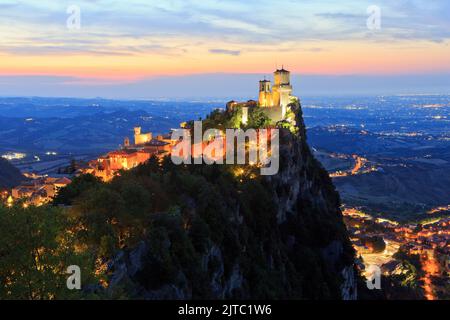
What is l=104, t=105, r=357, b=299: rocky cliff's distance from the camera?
1124 inches

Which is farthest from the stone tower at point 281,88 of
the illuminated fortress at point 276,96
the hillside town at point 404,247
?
the hillside town at point 404,247

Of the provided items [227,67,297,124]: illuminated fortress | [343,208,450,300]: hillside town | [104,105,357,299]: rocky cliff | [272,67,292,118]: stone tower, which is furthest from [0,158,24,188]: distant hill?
[343,208,450,300]: hillside town

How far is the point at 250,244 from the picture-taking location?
4644 centimetres

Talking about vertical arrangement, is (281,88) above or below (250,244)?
above

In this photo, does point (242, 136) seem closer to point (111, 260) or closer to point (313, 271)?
point (313, 271)

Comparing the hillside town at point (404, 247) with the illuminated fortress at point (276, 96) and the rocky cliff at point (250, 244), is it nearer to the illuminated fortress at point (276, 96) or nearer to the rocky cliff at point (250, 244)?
the rocky cliff at point (250, 244)

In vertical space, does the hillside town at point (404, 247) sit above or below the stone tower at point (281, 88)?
below

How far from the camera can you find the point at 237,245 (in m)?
41.6

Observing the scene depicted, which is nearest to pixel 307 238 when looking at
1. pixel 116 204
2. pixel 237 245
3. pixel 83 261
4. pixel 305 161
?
pixel 305 161

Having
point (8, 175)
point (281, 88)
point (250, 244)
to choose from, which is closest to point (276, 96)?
point (281, 88)

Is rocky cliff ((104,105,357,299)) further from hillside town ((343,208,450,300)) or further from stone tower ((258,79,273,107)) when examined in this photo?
hillside town ((343,208,450,300))

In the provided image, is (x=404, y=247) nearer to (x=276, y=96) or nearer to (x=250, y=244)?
(x=276, y=96)

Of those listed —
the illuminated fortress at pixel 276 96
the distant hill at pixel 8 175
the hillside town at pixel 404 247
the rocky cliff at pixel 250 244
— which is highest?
the illuminated fortress at pixel 276 96

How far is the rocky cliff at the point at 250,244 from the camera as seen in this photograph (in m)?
28.5
